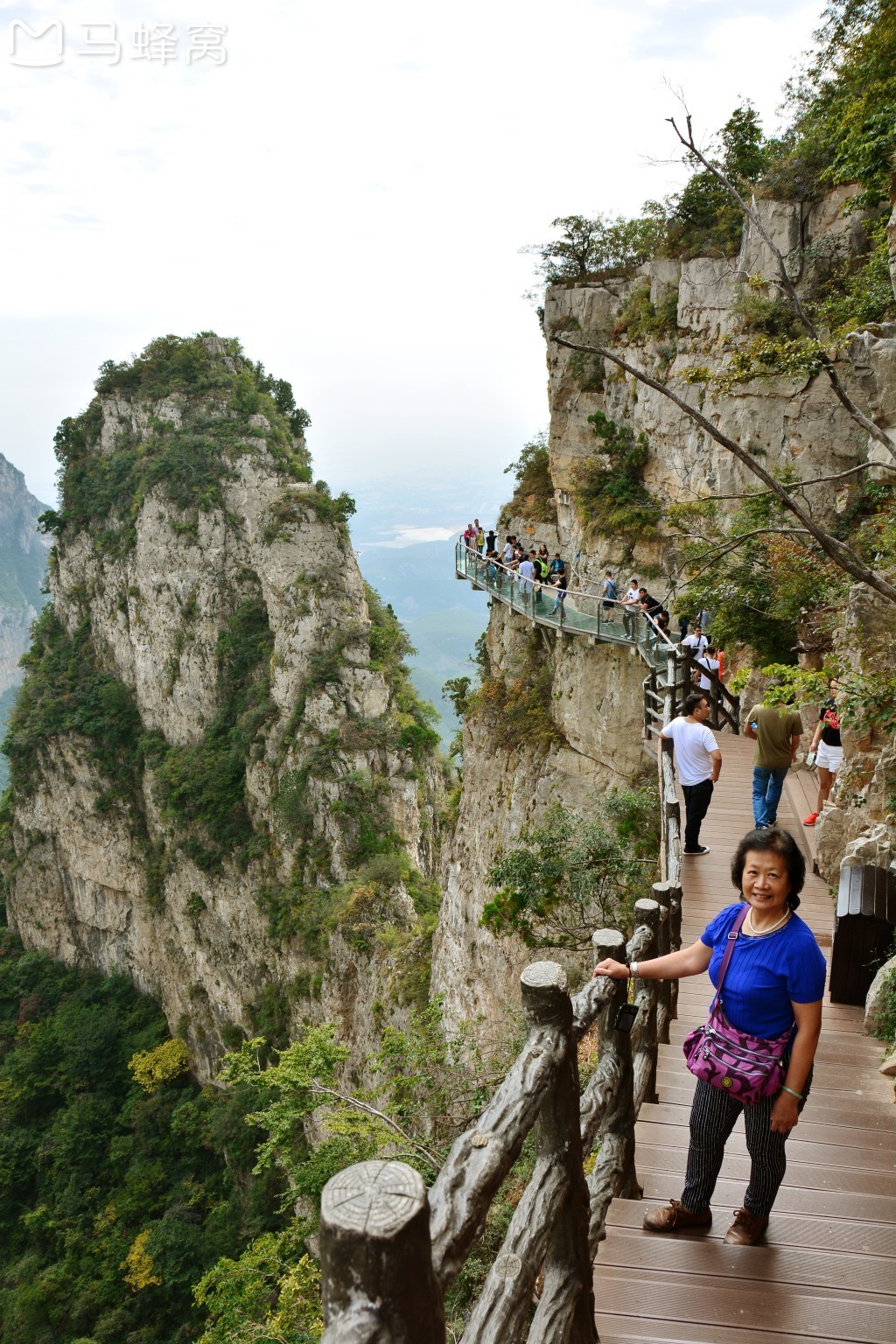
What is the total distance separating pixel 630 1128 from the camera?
3281 millimetres

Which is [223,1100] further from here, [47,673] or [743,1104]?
[743,1104]

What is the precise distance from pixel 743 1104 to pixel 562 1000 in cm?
121

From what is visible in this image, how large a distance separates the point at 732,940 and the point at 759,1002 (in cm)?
22

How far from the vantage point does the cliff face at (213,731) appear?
28750 mm

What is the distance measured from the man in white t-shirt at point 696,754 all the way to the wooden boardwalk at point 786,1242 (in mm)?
2844

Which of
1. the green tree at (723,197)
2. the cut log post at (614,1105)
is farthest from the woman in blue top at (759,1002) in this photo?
the green tree at (723,197)

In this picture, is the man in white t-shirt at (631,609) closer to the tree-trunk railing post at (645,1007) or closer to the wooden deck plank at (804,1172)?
the tree-trunk railing post at (645,1007)

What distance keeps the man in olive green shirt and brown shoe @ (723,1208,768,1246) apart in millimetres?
4651

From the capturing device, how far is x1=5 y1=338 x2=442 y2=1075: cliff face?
2875 centimetres

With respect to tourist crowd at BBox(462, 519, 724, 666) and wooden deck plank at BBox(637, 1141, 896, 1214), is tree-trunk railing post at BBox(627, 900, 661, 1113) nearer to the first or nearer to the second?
wooden deck plank at BBox(637, 1141, 896, 1214)

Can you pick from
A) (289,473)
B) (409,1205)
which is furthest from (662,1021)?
(289,473)

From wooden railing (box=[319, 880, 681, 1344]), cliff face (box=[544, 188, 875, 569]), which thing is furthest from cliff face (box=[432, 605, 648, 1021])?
wooden railing (box=[319, 880, 681, 1344])

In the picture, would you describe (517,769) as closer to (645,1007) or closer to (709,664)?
(709,664)

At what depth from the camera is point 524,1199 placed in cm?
217
